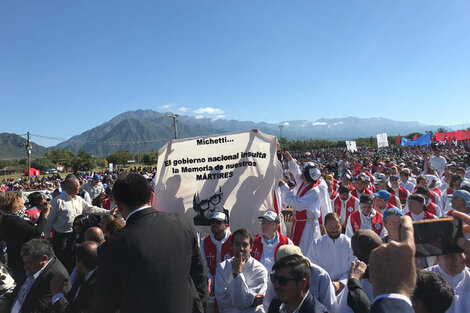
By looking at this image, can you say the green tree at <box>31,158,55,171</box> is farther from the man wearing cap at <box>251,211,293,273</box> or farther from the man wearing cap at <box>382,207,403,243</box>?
the man wearing cap at <box>382,207,403,243</box>

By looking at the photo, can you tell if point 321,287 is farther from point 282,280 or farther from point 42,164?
point 42,164

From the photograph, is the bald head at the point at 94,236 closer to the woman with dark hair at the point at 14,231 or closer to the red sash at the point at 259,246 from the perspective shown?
the woman with dark hair at the point at 14,231

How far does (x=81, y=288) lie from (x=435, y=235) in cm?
298

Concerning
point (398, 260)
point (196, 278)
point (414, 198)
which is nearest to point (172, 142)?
point (196, 278)

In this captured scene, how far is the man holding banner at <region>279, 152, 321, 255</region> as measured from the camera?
5574 millimetres

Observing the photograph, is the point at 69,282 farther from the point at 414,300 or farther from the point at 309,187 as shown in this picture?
the point at 309,187

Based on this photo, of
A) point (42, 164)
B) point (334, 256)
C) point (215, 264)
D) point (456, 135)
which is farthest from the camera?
point (42, 164)

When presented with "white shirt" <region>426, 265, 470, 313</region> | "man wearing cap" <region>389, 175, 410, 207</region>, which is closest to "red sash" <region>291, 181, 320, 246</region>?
"white shirt" <region>426, 265, 470, 313</region>

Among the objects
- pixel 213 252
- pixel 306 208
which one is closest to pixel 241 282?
pixel 213 252

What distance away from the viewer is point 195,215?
17.7ft

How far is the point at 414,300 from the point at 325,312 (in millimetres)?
728

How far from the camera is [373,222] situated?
5.60m

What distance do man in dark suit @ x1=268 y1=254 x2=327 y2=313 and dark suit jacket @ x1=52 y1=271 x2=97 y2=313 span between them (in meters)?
1.60

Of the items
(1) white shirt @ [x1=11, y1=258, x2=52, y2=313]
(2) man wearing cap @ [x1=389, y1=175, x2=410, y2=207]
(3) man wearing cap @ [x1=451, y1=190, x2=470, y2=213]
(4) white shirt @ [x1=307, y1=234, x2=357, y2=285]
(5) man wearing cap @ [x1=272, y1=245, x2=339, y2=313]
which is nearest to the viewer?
(5) man wearing cap @ [x1=272, y1=245, x2=339, y2=313]
